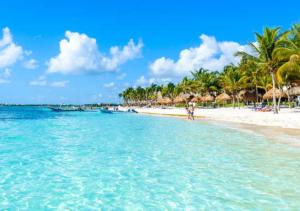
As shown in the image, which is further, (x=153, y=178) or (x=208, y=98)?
(x=208, y=98)

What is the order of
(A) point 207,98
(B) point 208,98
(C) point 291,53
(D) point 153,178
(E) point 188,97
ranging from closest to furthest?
(D) point 153,178 → (C) point 291,53 → (B) point 208,98 → (A) point 207,98 → (E) point 188,97

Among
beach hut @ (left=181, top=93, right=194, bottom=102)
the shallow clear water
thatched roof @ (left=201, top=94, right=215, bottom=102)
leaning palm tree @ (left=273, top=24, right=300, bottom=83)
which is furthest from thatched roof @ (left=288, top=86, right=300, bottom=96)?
the shallow clear water

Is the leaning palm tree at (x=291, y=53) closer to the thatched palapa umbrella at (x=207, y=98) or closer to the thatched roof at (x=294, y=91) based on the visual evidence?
the thatched roof at (x=294, y=91)

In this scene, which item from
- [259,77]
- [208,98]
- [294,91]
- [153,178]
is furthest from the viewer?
[208,98]

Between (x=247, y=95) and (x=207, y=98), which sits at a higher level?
(x=247, y=95)

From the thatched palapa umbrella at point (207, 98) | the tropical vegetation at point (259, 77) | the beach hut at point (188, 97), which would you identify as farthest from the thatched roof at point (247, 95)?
the beach hut at point (188, 97)

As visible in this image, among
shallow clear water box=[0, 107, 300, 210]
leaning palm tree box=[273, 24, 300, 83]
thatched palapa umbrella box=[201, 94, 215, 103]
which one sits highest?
leaning palm tree box=[273, 24, 300, 83]

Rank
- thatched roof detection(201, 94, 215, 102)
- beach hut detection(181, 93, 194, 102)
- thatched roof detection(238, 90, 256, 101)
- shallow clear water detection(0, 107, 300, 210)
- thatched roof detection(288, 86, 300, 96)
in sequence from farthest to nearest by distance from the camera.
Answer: beach hut detection(181, 93, 194, 102) → thatched roof detection(201, 94, 215, 102) → thatched roof detection(238, 90, 256, 101) → thatched roof detection(288, 86, 300, 96) → shallow clear water detection(0, 107, 300, 210)

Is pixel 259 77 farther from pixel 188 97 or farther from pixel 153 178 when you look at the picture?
pixel 153 178

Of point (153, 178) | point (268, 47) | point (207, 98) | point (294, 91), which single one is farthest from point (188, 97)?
point (153, 178)

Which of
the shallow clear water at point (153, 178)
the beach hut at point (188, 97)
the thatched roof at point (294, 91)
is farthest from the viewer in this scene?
the beach hut at point (188, 97)

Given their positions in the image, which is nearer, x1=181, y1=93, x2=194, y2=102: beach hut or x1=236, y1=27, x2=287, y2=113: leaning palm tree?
x1=236, y1=27, x2=287, y2=113: leaning palm tree

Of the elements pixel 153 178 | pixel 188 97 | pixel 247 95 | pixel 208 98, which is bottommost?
pixel 153 178

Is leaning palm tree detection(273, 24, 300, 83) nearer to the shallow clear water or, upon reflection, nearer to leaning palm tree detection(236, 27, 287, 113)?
leaning palm tree detection(236, 27, 287, 113)
